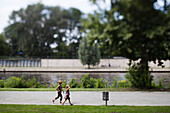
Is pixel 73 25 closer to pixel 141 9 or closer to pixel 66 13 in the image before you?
pixel 66 13

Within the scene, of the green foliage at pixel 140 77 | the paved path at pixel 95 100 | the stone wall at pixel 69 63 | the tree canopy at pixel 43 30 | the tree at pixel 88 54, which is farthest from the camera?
the tree canopy at pixel 43 30

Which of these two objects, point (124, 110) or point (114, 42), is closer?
point (114, 42)

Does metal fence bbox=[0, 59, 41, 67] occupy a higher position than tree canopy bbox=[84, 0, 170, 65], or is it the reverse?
tree canopy bbox=[84, 0, 170, 65]

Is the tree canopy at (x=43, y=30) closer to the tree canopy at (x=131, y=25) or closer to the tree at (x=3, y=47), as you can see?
the tree at (x=3, y=47)

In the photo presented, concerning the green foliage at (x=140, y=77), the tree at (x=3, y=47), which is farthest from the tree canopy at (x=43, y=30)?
the green foliage at (x=140, y=77)

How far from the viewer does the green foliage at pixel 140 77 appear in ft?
50.3

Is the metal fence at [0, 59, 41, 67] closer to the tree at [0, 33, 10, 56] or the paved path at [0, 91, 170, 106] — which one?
the tree at [0, 33, 10, 56]

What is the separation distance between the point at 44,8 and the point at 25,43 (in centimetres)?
1393

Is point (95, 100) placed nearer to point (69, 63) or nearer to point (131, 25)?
point (131, 25)

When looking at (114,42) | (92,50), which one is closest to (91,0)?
(114,42)

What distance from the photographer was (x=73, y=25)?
235ft

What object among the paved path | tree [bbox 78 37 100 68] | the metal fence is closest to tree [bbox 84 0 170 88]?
the paved path

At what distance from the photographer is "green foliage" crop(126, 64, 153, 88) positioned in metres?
15.3

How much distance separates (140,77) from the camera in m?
15.5
